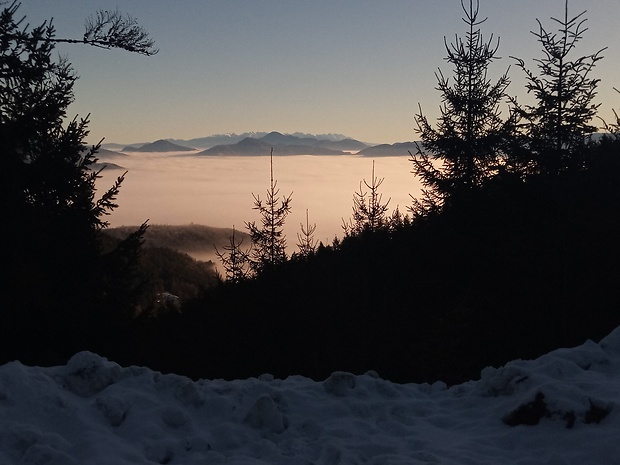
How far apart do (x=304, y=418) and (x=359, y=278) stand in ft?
26.6

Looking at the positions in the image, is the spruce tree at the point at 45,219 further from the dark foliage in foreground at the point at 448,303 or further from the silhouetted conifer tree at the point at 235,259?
the silhouetted conifer tree at the point at 235,259

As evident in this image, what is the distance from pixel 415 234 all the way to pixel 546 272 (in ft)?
16.0

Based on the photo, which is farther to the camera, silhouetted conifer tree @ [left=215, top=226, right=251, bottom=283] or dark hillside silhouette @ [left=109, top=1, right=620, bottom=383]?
silhouetted conifer tree @ [left=215, top=226, right=251, bottom=283]

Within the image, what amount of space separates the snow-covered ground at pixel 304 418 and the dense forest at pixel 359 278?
Result: 486cm

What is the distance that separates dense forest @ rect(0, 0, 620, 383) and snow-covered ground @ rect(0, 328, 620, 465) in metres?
4.86

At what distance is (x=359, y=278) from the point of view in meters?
13.3

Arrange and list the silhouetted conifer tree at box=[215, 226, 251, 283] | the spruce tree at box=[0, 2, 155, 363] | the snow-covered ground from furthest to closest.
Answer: the silhouetted conifer tree at box=[215, 226, 251, 283] → the spruce tree at box=[0, 2, 155, 363] → the snow-covered ground

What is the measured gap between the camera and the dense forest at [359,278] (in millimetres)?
10695

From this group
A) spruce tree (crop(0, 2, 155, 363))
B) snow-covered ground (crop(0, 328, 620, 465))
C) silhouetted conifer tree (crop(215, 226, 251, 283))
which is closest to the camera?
snow-covered ground (crop(0, 328, 620, 465))

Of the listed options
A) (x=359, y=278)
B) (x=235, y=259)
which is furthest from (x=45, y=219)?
(x=235, y=259)

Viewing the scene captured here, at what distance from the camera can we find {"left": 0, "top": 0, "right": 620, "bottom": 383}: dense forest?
10695mm

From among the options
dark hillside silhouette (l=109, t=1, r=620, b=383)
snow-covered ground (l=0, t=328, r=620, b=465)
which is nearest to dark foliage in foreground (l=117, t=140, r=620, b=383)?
dark hillside silhouette (l=109, t=1, r=620, b=383)

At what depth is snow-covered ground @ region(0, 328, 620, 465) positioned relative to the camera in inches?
174

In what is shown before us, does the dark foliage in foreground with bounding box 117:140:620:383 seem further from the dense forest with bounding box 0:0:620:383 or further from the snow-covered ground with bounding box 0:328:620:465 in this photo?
the snow-covered ground with bounding box 0:328:620:465
